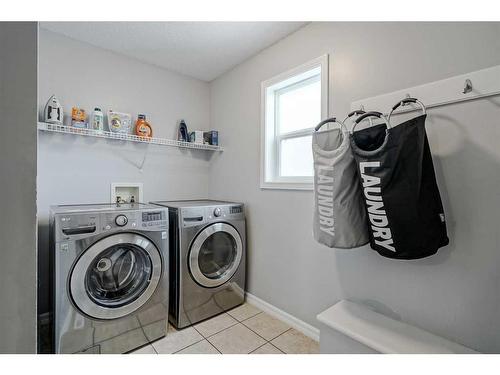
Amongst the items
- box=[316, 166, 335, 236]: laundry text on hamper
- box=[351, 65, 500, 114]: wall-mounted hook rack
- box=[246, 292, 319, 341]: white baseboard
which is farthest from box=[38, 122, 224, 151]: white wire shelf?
box=[351, 65, 500, 114]: wall-mounted hook rack

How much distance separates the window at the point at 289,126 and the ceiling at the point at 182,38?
1.17 ft

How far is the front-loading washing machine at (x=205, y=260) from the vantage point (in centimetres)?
181

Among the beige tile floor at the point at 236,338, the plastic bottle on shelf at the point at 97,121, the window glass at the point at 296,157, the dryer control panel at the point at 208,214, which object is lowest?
the beige tile floor at the point at 236,338

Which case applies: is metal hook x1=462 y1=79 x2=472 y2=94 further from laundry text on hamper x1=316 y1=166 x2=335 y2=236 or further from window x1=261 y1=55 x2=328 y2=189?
window x1=261 y1=55 x2=328 y2=189

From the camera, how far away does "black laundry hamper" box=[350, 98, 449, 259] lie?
104 centimetres

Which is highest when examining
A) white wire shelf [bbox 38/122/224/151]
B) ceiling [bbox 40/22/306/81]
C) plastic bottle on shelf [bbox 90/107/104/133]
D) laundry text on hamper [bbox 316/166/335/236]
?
ceiling [bbox 40/22/306/81]

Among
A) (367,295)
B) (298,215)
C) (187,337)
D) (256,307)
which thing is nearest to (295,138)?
(298,215)

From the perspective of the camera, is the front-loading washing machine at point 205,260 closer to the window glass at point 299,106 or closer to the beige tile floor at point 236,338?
the beige tile floor at point 236,338

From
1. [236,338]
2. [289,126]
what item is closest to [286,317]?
[236,338]

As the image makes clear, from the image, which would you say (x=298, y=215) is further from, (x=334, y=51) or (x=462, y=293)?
(x=334, y=51)

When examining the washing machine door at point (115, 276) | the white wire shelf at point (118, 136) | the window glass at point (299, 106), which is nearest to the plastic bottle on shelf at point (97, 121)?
the white wire shelf at point (118, 136)

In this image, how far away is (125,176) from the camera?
86.3 inches

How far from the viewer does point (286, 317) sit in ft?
6.23

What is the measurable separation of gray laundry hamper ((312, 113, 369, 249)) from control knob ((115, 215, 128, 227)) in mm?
1266
